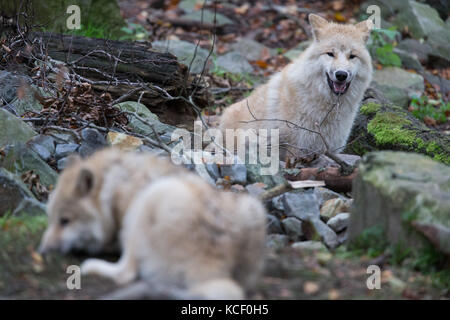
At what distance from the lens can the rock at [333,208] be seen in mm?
5711

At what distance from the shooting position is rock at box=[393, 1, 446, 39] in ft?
48.7

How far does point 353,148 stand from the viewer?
341 inches

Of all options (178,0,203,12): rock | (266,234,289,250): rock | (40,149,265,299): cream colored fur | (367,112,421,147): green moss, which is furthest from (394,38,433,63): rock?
(40,149,265,299): cream colored fur

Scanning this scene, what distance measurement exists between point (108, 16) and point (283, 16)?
595 centimetres

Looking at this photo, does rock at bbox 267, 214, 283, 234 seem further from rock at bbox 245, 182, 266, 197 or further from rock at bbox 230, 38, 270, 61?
rock at bbox 230, 38, 270, 61

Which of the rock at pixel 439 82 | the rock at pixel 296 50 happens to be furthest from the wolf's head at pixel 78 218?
the rock at pixel 439 82

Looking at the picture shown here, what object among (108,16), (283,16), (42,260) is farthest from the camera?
(283,16)

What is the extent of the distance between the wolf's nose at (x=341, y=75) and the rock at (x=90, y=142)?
3432 mm

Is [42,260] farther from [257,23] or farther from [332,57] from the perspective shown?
[257,23]

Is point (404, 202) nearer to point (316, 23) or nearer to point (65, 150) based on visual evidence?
point (65, 150)

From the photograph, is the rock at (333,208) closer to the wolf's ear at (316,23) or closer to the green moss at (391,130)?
the green moss at (391,130)

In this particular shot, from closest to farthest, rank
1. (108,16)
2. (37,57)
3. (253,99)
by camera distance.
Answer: (37,57) → (253,99) → (108,16)

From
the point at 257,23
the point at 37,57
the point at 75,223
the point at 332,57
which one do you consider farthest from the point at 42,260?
the point at 257,23

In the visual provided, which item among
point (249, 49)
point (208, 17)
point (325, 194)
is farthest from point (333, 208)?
point (208, 17)
